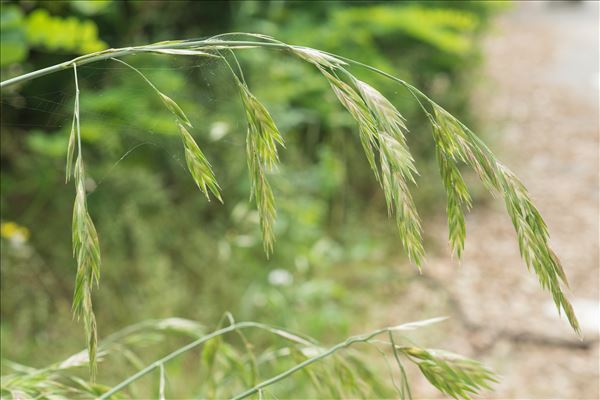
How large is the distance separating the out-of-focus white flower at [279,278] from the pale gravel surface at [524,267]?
643 mm

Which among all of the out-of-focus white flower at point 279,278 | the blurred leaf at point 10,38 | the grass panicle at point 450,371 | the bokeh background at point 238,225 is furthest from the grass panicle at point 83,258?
the out-of-focus white flower at point 279,278

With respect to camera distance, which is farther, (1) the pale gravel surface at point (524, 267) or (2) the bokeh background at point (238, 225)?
(1) the pale gravel surface at point (524, 267)

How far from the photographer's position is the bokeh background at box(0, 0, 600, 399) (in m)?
2.41

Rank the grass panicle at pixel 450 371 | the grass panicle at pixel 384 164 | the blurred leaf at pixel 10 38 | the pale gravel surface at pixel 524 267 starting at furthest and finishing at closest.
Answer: the pale gravel surface at pixel 524 267
the blurred leaf at pixel 10 38
the grass panicle at pixel 450 371
the grass panicle at pixel 384 164

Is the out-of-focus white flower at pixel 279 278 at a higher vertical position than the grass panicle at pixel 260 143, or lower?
lower

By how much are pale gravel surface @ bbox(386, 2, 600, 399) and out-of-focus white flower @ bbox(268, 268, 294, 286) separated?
643 mm

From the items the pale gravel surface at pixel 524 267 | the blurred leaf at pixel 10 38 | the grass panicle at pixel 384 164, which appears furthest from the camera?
the pale gravel surface at pixel 524 267

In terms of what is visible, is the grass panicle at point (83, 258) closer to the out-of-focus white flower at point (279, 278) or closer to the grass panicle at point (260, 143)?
the grass panicle at point (260, 143)

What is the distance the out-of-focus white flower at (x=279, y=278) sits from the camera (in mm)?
2664

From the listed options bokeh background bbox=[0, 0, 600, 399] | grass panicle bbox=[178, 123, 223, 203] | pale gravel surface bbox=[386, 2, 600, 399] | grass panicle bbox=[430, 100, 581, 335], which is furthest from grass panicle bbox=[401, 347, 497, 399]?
pale gravel surface bbox=[386, 2, 600, 399]

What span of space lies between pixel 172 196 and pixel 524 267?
1.95 meters

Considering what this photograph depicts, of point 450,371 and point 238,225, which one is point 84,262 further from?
point 238,225

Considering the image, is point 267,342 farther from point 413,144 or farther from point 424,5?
point 424,5

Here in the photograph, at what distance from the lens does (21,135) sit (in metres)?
3.00
